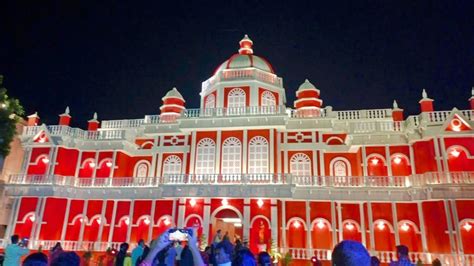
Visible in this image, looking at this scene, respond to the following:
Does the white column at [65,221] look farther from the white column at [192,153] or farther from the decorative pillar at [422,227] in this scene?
the decorative pillar at [422,227]

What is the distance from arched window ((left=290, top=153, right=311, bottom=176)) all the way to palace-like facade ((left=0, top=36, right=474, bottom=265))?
7cm

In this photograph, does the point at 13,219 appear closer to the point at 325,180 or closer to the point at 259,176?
the point at 259,176

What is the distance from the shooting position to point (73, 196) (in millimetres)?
22938

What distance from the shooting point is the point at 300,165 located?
71.2ft

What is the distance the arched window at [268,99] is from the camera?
23625mm

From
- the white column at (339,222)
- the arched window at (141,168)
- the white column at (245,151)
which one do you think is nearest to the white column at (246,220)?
the white column at (245,151)

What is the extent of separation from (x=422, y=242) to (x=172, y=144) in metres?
16.9

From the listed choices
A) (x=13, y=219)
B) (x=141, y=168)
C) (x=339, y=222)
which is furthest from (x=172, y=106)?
(x=339, y=222)

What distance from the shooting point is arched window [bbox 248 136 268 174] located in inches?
823

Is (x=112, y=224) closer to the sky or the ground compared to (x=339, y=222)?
closer to the ground

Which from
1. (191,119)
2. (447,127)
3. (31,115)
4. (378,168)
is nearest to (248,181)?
(191,119)

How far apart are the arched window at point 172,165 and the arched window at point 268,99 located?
7420 mm

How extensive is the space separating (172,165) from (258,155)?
6549 millimetres

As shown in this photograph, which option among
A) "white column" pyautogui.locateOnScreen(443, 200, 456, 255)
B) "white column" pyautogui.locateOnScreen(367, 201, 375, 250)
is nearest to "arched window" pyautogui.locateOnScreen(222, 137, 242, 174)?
"white column" pyautogui.locateOnScreen(367, 201, 375, 250)
